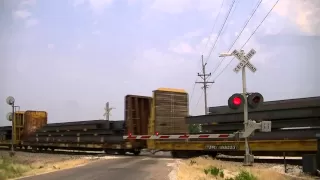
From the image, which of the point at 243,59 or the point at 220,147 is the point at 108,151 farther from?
the point at 243,59

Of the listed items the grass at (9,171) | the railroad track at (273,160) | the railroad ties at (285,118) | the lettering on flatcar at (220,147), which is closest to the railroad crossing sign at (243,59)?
the railroad ties at (285,118)

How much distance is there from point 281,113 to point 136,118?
39.3 feet

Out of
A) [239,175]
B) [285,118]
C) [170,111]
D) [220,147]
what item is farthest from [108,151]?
[239,175]

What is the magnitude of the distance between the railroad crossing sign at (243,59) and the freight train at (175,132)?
110 inches

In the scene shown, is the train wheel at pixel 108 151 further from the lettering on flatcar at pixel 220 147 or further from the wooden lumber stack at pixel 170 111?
the lettering on flatcar at pixel 220 147

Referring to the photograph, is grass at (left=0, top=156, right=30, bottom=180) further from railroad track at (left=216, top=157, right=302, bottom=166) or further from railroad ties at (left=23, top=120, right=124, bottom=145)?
railroad ties at (left=23, top=120, right=124, bottom=145)

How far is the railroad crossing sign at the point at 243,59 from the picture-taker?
14.1 metres

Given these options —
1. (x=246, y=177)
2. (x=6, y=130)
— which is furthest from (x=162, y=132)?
(x=6, y=130)

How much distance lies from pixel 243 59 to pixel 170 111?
12142 millimetres

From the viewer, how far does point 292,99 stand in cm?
1823

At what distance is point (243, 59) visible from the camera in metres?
14.2

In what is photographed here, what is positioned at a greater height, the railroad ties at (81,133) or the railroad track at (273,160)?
the railroad ties at (81,133)

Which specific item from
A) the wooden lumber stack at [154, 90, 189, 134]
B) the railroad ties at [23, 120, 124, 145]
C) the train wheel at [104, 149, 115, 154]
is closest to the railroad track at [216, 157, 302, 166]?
the wooden lumber stack at [154, 90, 189, 134]

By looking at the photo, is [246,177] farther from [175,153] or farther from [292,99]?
[175,153]
